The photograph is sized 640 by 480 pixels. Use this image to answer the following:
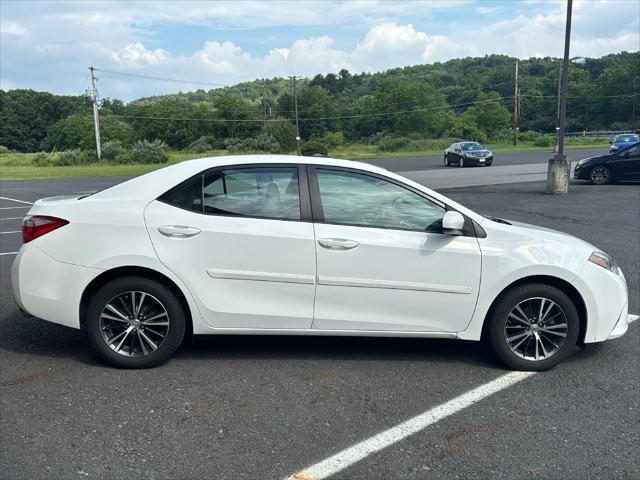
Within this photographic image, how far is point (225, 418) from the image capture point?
3705 mm

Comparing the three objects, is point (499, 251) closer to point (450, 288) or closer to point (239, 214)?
point (450, 288)

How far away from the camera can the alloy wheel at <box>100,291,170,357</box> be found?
4.41m

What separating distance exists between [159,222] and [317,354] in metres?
1.61

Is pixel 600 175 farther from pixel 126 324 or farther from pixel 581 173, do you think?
pixel 126 324

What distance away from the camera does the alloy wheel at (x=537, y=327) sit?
4.52 meters

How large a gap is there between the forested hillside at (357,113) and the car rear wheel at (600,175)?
220ft

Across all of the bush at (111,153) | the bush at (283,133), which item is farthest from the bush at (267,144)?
the bush at (111,153)

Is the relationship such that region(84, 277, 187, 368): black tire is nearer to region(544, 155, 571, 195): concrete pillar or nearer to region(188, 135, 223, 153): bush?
region(544, 155, 571, 195): concrete pillar

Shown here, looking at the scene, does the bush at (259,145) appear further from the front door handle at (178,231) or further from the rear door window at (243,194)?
the front door handle at (178,231)

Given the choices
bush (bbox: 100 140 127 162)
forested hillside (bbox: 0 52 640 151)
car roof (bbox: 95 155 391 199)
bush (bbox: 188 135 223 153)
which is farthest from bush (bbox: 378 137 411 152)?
car roof (bbox: 95 155 391 199)

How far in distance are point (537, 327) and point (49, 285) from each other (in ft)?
11.8

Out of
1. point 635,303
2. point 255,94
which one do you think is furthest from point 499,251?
point 255,94

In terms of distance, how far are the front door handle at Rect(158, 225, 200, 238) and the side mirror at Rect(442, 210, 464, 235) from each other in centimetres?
177

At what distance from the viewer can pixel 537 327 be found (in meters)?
4.53
